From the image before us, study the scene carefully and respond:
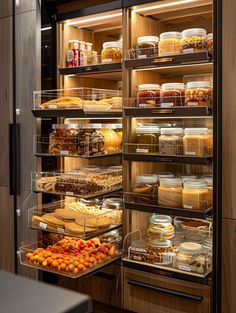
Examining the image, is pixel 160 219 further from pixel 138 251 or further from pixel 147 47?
pixel 147 47

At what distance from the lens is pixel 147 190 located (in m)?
2.63

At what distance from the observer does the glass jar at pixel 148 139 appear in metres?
2.62

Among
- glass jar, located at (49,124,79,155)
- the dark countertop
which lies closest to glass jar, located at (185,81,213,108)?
glass jar, located at (49,124,79,155)

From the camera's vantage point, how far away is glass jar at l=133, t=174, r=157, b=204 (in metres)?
2.61

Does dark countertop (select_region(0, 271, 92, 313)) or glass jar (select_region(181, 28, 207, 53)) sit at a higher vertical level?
glass jar (select_region(181, 28, 207, 53))

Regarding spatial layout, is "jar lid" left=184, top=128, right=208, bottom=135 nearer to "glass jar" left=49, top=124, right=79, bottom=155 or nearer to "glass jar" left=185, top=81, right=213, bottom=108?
"glass jar" left=185, top=81, right=213, bottom=108

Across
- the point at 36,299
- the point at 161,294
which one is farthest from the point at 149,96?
the point at 36,299

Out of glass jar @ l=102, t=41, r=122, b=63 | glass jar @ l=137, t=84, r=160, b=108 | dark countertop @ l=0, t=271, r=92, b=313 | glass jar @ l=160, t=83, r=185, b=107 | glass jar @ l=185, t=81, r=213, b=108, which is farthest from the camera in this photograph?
glass jar @ l=102, t=41, r=122, b=63

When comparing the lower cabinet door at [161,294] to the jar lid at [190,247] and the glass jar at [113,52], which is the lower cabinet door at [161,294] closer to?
the jar lid at [190,247]

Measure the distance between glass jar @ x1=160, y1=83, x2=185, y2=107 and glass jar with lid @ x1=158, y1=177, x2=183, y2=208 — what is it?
46 centimetres

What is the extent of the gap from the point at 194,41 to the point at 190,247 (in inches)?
47.4

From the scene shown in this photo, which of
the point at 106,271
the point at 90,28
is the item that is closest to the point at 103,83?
the point at 90,28
